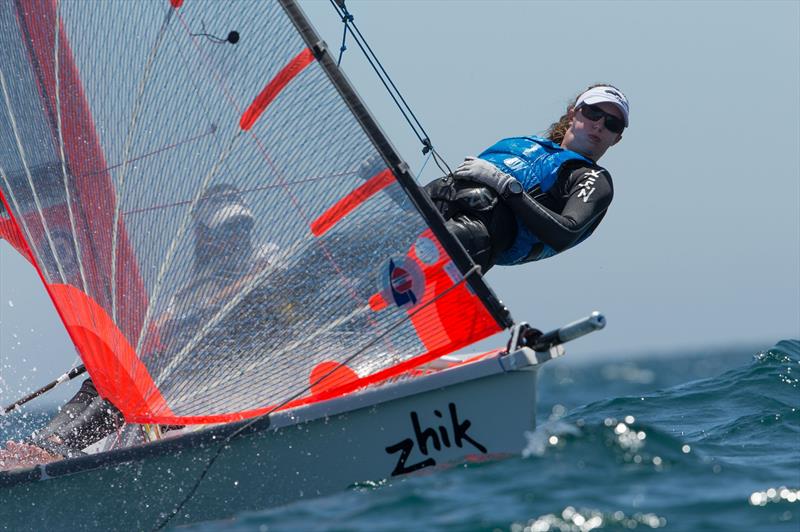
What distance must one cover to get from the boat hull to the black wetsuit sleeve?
118 centimetres

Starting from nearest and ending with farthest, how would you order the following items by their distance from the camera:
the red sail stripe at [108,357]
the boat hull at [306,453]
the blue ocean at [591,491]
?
1. the blue ocean at [591,491]
2. the boat hull at [306,453]
3. the red sail stripe at [108,357]

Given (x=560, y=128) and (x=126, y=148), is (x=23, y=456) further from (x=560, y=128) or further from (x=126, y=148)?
(x=560, y=128)

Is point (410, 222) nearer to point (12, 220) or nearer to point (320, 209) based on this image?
point (320, 209)

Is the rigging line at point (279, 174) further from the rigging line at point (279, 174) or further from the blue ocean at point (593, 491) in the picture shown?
the blue ocean at point (593, 491)

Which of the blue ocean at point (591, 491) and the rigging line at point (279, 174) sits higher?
the rigging line at point (279, 174)

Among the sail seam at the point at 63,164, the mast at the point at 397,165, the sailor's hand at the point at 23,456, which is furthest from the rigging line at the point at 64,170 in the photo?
the mast at the point at 397,165

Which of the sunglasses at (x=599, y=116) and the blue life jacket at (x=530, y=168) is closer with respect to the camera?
the blue life jacket at (x=530, y=168)

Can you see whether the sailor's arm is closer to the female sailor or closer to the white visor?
the female sailor

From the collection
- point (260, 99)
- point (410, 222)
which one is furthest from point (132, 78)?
point (410, 222)

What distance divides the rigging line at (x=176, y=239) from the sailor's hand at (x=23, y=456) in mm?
774

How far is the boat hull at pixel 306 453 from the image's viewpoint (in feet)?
17.2

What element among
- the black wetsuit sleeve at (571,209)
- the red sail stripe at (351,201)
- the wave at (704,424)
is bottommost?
the wave at (704,424)

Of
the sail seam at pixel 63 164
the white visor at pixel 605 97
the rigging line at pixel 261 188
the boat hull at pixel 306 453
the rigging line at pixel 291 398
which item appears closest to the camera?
the boat hull at pixel 306 453

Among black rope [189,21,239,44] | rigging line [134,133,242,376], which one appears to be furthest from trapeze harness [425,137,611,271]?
black rope [189,21,239,44]
